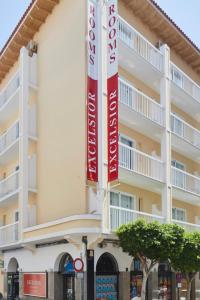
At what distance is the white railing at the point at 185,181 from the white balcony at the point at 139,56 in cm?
528

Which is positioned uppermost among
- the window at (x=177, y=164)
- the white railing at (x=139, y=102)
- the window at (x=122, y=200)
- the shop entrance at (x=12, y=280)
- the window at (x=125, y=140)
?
the white railing at (x=139, y=102)

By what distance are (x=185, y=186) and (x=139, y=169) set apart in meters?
5.41

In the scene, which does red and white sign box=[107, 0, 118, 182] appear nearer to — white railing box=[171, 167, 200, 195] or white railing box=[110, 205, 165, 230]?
white railing box=[110, 205, 165, 230]

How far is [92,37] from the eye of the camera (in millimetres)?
22234

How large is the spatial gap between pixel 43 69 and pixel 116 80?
21.0 ft

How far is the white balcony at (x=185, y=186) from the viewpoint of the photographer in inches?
1045

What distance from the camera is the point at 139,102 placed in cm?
2453

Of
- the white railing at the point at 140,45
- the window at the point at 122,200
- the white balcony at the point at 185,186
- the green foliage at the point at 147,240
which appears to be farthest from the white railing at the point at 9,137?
the green foliage at the point at 147,240

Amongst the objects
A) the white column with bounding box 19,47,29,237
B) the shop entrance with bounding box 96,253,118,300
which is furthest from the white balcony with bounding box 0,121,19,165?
the shop entrance with bounding box 96,253,118,300

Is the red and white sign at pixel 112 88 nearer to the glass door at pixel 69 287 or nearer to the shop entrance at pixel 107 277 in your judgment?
the shop entrance at pixel 107 277

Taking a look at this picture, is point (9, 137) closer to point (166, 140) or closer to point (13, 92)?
point (13, 92)

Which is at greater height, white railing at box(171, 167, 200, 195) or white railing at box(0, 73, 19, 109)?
white railing at box(0, 73, 19, 109)

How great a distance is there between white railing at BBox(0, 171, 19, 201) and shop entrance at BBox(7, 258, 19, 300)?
13.3 feet

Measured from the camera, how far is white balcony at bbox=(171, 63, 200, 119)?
28483 mm
